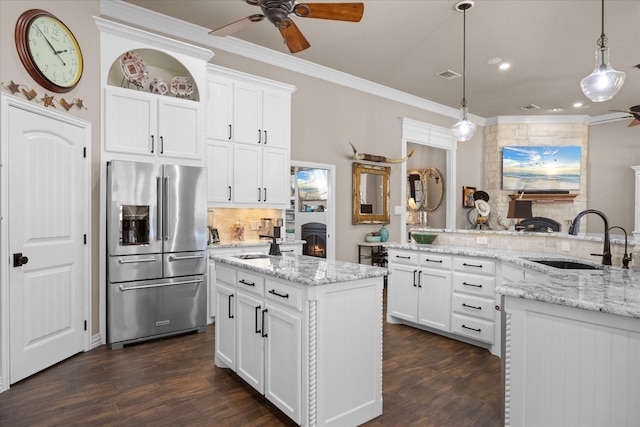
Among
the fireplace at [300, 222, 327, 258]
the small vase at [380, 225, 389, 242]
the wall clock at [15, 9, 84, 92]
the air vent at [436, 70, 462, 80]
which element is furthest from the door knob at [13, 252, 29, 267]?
the air vent at [436, 70, 462, 80]

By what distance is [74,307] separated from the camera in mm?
3402

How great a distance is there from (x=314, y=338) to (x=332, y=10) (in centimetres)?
213

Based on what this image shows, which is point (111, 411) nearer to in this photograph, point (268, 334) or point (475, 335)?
point (268, 334)

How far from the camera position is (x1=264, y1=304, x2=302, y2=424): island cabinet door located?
216 cm

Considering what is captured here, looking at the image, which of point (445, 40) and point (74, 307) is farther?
point (445, 40)

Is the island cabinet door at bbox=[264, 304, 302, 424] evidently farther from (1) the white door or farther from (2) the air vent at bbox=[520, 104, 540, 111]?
(2) the air vent at bbox=[520, 104, 540, 111]

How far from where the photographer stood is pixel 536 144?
26.7 ft

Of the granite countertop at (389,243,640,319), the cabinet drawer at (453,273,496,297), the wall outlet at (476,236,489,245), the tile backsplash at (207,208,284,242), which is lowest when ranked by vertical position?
the cabinet drawer at (453,273,496,297)

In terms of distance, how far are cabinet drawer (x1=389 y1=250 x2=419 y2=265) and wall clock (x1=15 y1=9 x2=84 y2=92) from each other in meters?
3.49

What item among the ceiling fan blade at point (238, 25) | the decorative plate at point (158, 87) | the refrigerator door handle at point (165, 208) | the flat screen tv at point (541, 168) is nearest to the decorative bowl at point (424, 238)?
the refrigerator door handle at point (165, 208)

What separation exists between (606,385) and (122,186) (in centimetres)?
371

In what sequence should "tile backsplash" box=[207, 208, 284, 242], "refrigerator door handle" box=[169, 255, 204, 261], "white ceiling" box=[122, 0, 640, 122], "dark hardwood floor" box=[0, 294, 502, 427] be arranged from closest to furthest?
"dark hardwood floor" box=[0, 294, 502, 427], "refrigerator door handle" box=[169, 255, 204, 261], "white ceiling" box=[122, 0, 640, 122], "tile backsplash" box=[207, 208, 284, 242]

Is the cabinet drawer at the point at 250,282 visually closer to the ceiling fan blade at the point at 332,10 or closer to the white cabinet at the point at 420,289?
the ceiling fan blade at the point at 332,10

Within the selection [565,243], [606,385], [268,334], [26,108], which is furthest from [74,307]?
[565,243]
